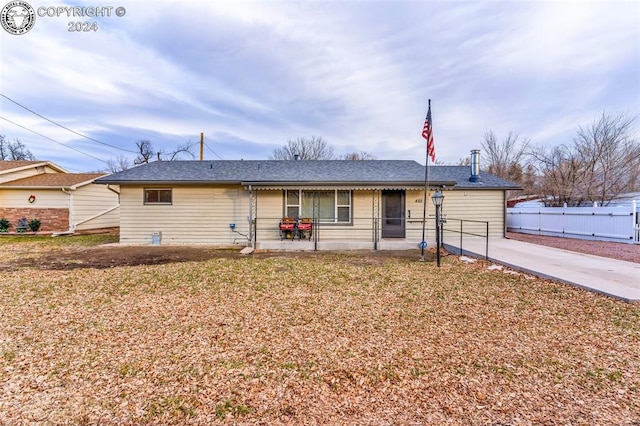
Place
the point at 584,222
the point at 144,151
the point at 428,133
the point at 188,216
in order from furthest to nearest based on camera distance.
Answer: the point at 144,151 < the point at 584,222 < the point at 188,216 < the point at 428,133

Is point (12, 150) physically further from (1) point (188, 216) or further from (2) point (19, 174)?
(1) point (188, 216)

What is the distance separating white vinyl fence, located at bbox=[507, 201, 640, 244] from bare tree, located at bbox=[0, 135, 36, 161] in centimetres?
5061

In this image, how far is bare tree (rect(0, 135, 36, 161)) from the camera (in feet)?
110

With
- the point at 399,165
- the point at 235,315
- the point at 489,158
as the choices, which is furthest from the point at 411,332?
the point at 489,158

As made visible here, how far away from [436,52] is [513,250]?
768cm

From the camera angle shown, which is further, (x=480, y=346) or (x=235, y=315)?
(x=235, y=315)

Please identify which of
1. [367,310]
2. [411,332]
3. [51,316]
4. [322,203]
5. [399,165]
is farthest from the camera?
[399,165]

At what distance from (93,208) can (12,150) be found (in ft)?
103

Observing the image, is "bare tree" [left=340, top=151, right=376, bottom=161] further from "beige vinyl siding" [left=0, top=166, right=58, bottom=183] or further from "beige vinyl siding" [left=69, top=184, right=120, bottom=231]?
"beige vinyl siding" [left=0, top=166, right=58, bottom=183]

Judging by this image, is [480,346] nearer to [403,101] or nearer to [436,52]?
[436,52]

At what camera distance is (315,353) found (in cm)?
287

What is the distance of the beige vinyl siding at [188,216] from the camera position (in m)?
10.7

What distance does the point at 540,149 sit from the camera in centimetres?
1859

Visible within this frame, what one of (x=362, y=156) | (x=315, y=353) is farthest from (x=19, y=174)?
(x=362, y=156)
